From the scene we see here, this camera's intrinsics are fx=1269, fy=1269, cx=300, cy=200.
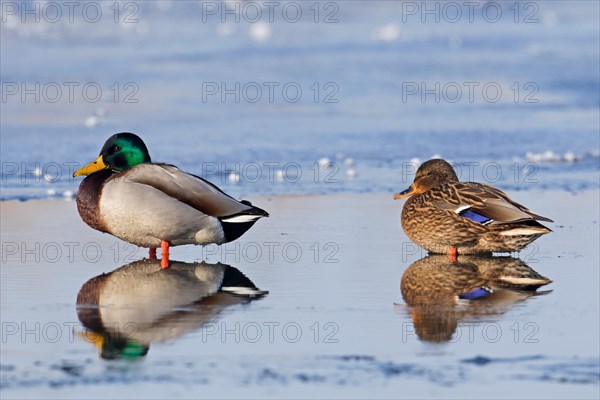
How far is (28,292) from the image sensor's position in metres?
7.30

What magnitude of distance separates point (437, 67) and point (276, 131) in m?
6.03

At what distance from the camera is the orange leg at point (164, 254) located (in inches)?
327

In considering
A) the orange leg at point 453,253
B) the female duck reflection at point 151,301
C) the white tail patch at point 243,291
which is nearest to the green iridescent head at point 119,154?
the female duck reflection at point 151,301

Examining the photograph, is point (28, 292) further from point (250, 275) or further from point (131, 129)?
point (131, 129)

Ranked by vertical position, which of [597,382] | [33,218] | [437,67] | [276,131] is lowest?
[597,382]

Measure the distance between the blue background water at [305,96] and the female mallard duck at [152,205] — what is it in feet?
8.87

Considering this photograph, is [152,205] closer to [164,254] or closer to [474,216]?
[164,254]

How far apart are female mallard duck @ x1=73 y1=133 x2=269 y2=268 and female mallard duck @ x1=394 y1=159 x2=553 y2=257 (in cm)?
114

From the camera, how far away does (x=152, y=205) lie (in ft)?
28.2

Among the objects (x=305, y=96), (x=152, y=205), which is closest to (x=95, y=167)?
(x=152, y=205)

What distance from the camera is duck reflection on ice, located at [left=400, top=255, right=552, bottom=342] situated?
654cm

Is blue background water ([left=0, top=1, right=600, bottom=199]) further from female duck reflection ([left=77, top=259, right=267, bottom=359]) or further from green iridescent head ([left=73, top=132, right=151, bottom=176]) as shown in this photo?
female duck reflection ([left=77, top=259, right=267, bottom=359])

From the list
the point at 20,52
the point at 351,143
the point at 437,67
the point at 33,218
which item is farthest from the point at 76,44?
the point at 33,218

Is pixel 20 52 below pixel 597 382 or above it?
above
